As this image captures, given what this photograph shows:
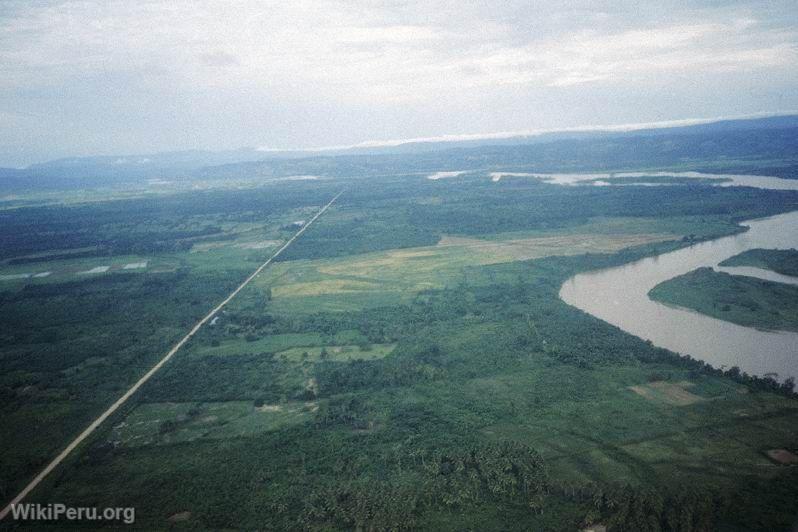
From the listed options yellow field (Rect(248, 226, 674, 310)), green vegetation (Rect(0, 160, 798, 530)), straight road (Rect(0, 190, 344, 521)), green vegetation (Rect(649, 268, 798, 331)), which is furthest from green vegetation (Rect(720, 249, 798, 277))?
straight road (Rect(0, 190, 344, 521))

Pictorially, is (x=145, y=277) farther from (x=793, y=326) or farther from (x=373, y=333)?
(x=793, y=326)

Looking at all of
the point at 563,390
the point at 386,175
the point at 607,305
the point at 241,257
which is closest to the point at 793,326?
the point at 607,305

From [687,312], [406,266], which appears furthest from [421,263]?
[687,312]

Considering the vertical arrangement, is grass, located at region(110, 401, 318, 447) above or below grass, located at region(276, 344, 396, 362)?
below

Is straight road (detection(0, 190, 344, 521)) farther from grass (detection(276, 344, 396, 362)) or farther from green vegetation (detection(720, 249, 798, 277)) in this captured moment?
green vegetation (detection(720, 249, 798, 277))

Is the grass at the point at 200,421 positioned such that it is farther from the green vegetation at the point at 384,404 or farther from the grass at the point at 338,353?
the grass at the point at 338,353
